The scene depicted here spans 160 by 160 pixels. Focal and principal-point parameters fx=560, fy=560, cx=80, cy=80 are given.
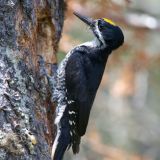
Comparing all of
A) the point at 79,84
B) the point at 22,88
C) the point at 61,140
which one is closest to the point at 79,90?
Answer: the point at 79,84

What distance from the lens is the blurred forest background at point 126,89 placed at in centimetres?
817

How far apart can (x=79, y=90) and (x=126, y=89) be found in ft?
12.0

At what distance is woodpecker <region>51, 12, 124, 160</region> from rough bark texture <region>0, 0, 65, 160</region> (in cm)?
18

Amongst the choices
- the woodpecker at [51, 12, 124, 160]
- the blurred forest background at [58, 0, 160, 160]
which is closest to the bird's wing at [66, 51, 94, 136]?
the woodpecker at [51, 12, 124, 160]

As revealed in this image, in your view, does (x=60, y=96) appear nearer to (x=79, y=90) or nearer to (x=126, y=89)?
(x=79, y=90)

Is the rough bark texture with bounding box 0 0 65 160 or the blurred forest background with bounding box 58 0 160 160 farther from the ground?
the rough bark texture with bounding box 0 0 65 160

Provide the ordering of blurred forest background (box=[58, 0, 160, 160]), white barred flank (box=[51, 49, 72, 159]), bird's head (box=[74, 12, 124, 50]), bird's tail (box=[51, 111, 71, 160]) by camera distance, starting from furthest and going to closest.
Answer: blurred forest background (box=[58, 0, 160, 160]) → bird's head (box=[74, 12, 124, 50]) → white barred flank (box=[51, 49, 72, 159]) → bird's tail (box=[51, 111, 71, 160])

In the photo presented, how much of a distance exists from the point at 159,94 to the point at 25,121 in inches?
324

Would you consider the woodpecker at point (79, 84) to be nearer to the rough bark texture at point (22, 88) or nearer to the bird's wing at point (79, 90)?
the bird's wing at point (79, 90)

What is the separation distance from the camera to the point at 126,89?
9094mm

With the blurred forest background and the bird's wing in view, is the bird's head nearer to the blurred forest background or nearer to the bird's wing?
the blurred forest background

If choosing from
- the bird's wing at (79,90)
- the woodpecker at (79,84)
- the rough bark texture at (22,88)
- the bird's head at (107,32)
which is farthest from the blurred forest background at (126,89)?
the rough bark texture at (22,88)

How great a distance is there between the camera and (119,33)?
5.87 meters

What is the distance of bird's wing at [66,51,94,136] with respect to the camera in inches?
213
